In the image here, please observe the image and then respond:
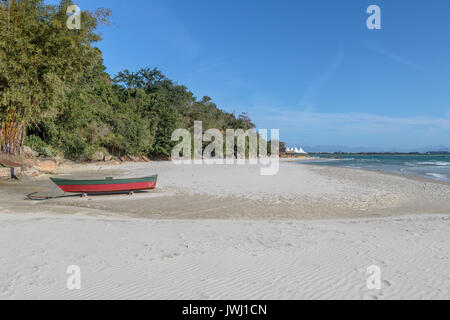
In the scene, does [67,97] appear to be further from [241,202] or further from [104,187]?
[241,202]

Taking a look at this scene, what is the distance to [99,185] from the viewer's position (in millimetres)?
11281

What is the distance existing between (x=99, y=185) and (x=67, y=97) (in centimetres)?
1974

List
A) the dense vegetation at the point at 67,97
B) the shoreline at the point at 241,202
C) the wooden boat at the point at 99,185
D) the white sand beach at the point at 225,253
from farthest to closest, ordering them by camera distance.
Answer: the dense vegetation at the point at 67,97 < the wooden boat at the point at 99,185 < the shoreline at the point at 241,202 < the white sand beach at the point at 225,253

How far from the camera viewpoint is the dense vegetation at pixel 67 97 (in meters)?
15.9

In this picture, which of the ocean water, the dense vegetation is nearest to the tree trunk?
the dense vegetation

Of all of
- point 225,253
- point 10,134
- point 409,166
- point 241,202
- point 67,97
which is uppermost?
point 67,97

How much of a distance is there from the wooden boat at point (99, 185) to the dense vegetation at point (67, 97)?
891cm

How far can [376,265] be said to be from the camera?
13.8 feet

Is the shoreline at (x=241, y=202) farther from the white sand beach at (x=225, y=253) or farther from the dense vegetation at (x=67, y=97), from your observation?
the dense vegetation at (x=67, y=97)

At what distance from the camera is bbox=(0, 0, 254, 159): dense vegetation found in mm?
15867

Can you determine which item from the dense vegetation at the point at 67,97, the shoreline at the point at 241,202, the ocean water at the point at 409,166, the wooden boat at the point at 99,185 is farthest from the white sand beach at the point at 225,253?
the ocean water at the point at 409,166

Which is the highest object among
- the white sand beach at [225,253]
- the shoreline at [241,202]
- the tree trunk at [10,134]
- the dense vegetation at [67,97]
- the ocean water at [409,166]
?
the dense vegetation at [67,97]

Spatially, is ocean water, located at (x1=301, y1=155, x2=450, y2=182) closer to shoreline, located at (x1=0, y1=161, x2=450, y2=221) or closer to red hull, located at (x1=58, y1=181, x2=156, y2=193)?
shoreline, located at (x1=0, y1=161, x2=450, y2=221)

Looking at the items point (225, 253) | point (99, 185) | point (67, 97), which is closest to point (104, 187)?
point (99, 185)
